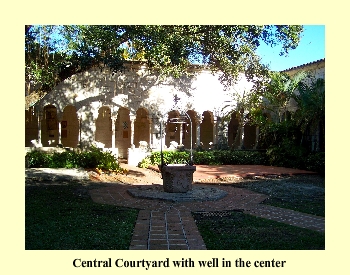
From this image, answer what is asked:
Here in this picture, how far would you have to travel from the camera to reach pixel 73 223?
679 centimetres

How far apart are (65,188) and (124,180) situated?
9.68 feet

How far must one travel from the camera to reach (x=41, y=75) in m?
14.5

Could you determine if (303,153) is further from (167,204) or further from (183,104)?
(167,204)

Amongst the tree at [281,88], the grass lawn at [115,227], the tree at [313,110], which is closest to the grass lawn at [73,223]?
the grass lawn at [115,227]

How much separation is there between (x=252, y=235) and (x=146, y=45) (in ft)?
22.5

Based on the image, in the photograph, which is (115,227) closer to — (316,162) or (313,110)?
(316,162)

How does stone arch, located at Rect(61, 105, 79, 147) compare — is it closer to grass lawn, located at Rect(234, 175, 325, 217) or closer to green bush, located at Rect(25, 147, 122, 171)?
green bush, located at Rect(25, 147, 122, 171)

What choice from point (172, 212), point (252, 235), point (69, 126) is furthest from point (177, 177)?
point (69, 126)

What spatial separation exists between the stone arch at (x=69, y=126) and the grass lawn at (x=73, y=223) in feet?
36.1

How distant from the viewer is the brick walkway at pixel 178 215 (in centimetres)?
574

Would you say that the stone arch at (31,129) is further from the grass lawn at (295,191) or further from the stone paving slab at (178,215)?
the grass lawn at (295,191)

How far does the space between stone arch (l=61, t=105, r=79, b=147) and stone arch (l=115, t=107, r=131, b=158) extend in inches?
91.1

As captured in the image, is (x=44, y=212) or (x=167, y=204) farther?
(x=167, y=204)
